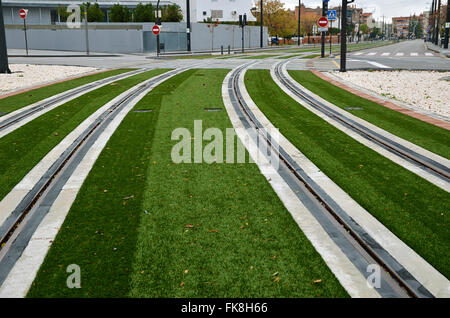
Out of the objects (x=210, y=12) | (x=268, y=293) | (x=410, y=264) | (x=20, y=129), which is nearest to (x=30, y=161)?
(x=20, y=129)

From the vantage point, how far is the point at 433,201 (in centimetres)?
581

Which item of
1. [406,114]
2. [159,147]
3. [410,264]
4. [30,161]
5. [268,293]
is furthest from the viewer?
[406,114]

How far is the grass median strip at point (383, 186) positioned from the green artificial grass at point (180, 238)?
1.10 m

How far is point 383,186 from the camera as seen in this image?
6.36 metres

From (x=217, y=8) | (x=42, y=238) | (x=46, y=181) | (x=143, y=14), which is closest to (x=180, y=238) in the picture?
(x=42, y=238)

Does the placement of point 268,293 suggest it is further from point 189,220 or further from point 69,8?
point 69,8

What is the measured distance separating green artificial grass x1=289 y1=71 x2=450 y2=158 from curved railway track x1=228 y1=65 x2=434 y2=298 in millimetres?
2942

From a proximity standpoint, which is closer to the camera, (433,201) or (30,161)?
(433,201)

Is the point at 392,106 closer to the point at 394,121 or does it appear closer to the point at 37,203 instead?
the point at 394,121

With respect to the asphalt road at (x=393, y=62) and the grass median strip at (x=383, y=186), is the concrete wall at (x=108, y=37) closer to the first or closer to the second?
the asphalt road at (x=393, y=62)

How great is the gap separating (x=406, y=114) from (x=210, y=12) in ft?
310

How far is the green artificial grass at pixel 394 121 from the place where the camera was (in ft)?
29.1

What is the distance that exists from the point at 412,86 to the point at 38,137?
14.0 meters

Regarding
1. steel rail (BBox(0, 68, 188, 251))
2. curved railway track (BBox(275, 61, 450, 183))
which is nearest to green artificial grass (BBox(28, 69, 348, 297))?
steel rail (BBox(0, 68, 188, 251))
